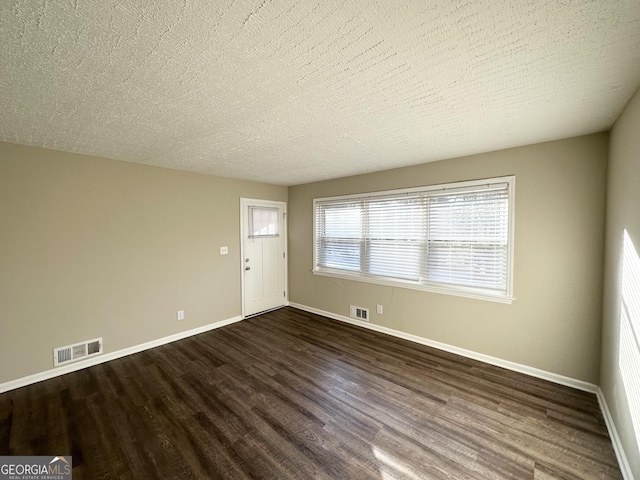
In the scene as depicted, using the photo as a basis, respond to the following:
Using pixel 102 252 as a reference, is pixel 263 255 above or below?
below

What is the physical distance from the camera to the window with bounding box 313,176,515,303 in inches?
112

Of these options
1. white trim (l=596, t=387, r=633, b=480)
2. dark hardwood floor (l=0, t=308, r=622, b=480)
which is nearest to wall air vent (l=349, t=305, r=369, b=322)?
dark hardwood floor (l=0, t=308, r=622, b=480)

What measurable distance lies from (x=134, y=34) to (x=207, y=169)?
2.61 metres

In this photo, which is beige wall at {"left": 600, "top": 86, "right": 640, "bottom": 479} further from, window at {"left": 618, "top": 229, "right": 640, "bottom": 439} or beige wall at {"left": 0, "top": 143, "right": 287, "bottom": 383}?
beige wall at {"left": 0, "top": 143, "right": 287, "bottom": 383}

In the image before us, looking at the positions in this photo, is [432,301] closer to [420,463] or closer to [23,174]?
[420,463]

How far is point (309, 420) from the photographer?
207 cm

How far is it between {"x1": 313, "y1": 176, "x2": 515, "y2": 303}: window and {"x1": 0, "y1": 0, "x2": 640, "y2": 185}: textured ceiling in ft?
2.64

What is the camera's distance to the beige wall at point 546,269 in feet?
7.75

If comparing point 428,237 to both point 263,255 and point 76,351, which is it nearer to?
point 263,255

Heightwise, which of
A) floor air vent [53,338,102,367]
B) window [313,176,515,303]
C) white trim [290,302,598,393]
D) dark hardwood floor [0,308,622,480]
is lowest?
dark hardwood floor [0,308,622,480]

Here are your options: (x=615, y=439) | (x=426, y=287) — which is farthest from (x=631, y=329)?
(x=426, y=287)

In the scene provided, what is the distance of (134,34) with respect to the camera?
3.73 ft

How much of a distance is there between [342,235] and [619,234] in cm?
309

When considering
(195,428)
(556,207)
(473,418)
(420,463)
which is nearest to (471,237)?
(556,207)
